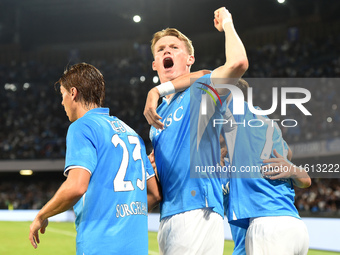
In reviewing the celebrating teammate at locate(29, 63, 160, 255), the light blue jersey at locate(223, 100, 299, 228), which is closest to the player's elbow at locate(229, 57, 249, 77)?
the light blue jersey at locate(223, 100, 299, 228)

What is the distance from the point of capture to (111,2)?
2777 centimetres

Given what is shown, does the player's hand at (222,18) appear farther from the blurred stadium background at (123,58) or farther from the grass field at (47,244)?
the blurred stadium background at (123,58)

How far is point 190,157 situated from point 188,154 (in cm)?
2

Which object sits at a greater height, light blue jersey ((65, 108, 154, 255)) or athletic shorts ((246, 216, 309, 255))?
light blue jersey ((65, 108, 154, 255))

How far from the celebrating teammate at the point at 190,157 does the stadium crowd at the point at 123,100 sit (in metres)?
17.1

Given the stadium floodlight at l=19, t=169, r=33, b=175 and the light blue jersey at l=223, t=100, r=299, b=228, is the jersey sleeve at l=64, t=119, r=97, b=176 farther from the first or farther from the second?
the stadium floodlight at l=19, t=169, r=33, b=175

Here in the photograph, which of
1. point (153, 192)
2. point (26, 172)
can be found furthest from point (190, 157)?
point (26, 172)

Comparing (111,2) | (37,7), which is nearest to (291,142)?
(111,2)

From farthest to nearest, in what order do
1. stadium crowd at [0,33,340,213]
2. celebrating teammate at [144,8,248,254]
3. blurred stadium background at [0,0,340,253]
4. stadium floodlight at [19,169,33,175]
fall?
stadium floodlight at [19,169,33,175] → blurred stadium background at [0,0,340,253] → stadium crowd at [0,33,340,213] → celebrating teammate at [144,8,248,254]

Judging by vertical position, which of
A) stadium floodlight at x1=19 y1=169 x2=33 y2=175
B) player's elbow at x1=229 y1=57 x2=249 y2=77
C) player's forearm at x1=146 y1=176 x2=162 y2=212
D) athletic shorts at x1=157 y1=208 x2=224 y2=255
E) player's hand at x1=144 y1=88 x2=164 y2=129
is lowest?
stadium floodlight at x1=19 y1=169 x2=33 y2=175

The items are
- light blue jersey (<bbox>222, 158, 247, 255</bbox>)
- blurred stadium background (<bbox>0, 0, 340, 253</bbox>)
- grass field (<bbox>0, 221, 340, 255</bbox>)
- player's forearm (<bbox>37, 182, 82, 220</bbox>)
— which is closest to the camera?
player's forearm (<bbox>37, 182, 82, 220</bbox>)

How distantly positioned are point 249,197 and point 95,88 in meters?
1.31

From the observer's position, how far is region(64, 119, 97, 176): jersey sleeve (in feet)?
8.04

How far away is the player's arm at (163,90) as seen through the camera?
9.22 feet
